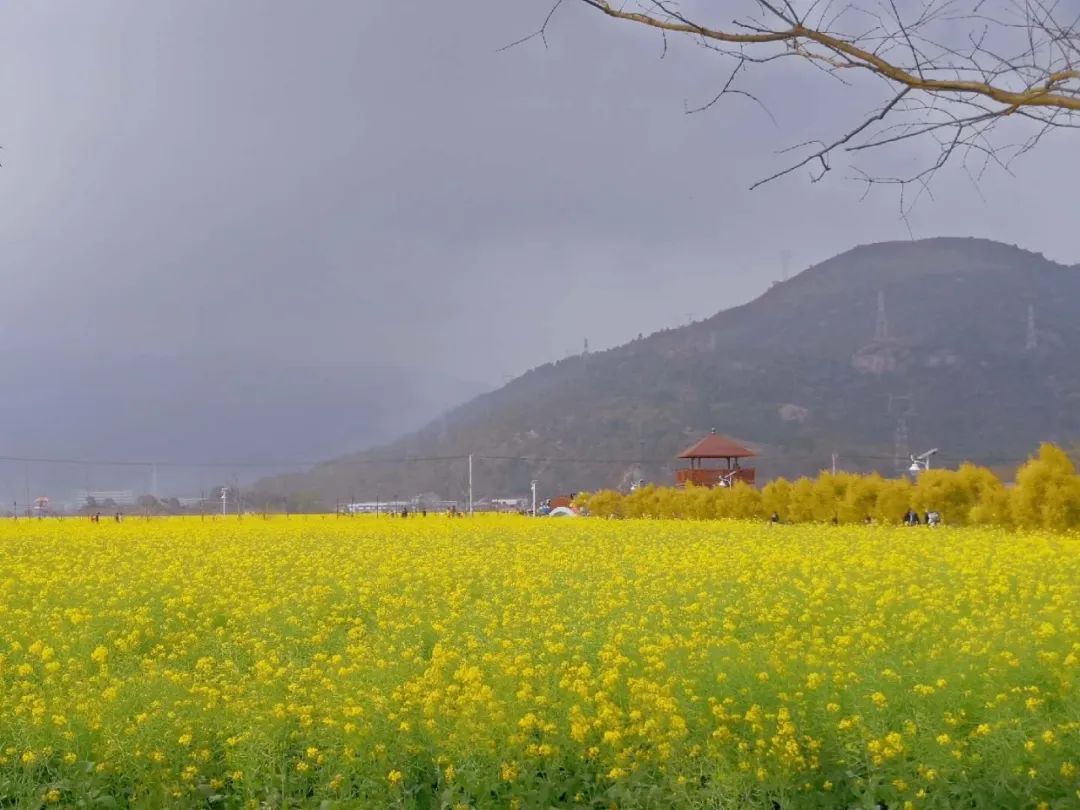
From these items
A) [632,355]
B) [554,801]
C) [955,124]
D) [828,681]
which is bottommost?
[554,801]

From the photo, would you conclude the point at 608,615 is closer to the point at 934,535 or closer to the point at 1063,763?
the point at 1063,763

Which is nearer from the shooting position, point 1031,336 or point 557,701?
point 557,701

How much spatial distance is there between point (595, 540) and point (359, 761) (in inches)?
468

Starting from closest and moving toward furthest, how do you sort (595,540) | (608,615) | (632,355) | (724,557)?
1. (608,615)
2. (724,557)
3. (595,540)
4. (632,355)

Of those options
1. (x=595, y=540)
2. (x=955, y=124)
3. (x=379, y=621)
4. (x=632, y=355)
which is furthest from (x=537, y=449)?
(x=955, y=124)

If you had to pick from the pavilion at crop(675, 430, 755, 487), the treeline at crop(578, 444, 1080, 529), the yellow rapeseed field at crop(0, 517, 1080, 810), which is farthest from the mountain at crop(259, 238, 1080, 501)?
the yellow rapeseed field at crop(0, 517, 1080, 810)

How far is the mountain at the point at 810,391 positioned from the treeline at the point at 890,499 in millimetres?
35584

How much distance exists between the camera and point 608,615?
24.6 ft

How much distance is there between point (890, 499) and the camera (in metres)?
23.7

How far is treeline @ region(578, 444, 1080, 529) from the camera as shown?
60.8ft

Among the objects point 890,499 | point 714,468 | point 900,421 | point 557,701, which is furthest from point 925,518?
point 900,421

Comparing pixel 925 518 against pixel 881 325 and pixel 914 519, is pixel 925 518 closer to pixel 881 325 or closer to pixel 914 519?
pixel 914 519

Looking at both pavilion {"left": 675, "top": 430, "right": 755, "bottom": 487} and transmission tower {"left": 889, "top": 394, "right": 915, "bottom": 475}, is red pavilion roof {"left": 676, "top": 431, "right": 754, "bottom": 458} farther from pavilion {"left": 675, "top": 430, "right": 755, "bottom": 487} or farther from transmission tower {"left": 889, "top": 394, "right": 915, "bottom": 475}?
transmission tower {"left": 889, "top": 394, "right": 915, "bottom": 475}

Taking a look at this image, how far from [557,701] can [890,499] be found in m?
20.1
